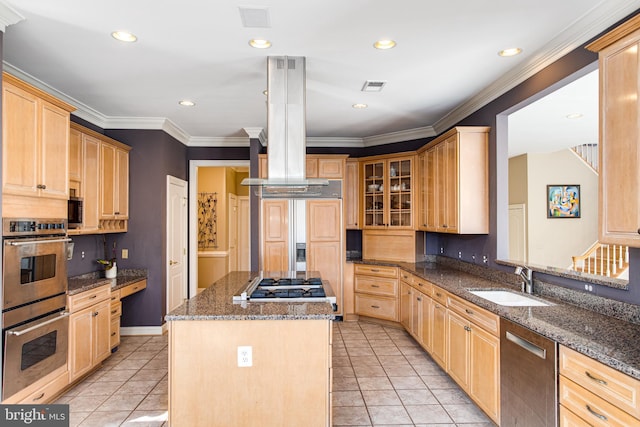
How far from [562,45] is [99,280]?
15.2 ft

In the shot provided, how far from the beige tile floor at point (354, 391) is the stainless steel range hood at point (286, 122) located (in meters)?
1.81

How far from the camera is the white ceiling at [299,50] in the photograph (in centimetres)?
233

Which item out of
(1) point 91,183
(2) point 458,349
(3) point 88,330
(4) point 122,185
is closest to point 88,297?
(3) point 88,330

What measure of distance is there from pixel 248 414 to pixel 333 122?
367cm

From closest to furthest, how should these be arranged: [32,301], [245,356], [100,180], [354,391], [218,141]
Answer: [245,356] → [32,301] → [354,391] → [100,180] → [218,141]

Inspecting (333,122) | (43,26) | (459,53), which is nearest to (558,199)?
(333,122)

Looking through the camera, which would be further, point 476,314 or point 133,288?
point 133,288

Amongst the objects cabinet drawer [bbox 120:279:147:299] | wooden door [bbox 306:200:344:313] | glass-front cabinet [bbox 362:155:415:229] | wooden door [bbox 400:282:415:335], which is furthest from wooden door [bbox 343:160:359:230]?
cabinet drawer [bbox 120:279:147:299]

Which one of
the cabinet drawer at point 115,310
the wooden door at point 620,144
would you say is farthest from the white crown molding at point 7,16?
the wooden door at point 620,144

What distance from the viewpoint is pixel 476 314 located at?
275cm

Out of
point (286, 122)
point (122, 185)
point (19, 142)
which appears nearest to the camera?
point (19, 142)

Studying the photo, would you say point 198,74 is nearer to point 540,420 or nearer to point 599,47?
point 599,47

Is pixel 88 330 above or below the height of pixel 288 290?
below

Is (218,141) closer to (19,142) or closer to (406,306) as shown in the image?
(19,142)
